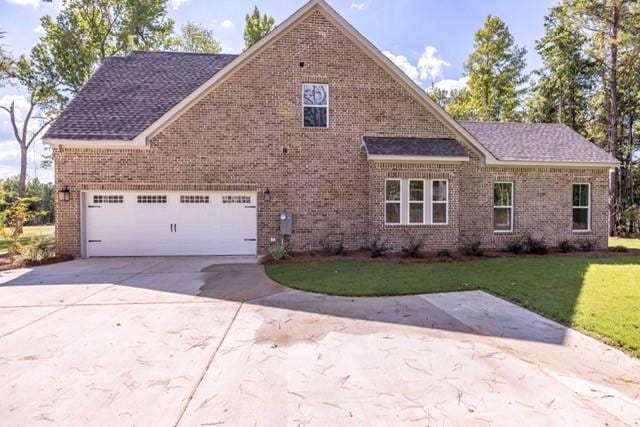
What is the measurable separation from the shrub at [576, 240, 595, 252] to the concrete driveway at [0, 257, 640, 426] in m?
9.69

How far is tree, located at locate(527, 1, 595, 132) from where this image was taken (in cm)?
2612

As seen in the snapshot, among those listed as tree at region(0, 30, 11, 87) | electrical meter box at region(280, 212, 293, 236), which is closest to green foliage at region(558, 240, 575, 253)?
electrical meter box at region(280, 212, 293, 236)

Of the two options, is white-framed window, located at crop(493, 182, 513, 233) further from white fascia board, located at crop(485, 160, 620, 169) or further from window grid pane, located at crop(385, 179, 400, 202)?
window grid pane, located at crop(385, 179, 400, 202)

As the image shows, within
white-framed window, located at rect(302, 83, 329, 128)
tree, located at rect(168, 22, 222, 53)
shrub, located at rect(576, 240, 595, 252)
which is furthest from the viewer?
tree, located at rect(168, 22, 222, 53)

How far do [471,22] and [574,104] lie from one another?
10314mm

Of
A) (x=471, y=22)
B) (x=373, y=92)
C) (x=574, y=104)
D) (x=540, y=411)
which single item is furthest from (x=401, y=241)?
(x=574, y=104)

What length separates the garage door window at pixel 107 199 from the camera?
12.0 metres

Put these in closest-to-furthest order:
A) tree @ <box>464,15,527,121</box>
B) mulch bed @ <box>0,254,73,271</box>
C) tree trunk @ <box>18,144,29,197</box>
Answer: mulch bed @ <box>0,254,73,271</box>
tree trunk @ <box>18,144,29,197</box>
tree @ <box>464,15,527,121</box>

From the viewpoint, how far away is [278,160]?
12.4 metres

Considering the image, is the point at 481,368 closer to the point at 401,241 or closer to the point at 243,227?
the point at 401,241

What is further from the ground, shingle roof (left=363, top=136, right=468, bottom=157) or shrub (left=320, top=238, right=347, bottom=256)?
shingle roof (left=363, top=136, right=468, bottom=157)

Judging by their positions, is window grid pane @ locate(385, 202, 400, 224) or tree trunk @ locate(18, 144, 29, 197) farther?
tree trunk @ locate(18, 144, 29, 197)

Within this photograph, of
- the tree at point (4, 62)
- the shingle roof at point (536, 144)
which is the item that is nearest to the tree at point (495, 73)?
the shingle roof at point (536, 144)

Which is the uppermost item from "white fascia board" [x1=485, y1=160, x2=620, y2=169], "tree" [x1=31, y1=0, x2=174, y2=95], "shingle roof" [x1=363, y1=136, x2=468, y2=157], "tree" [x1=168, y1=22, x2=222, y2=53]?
"tree" [x1=168, y1=22, x2=222, y2=53]
